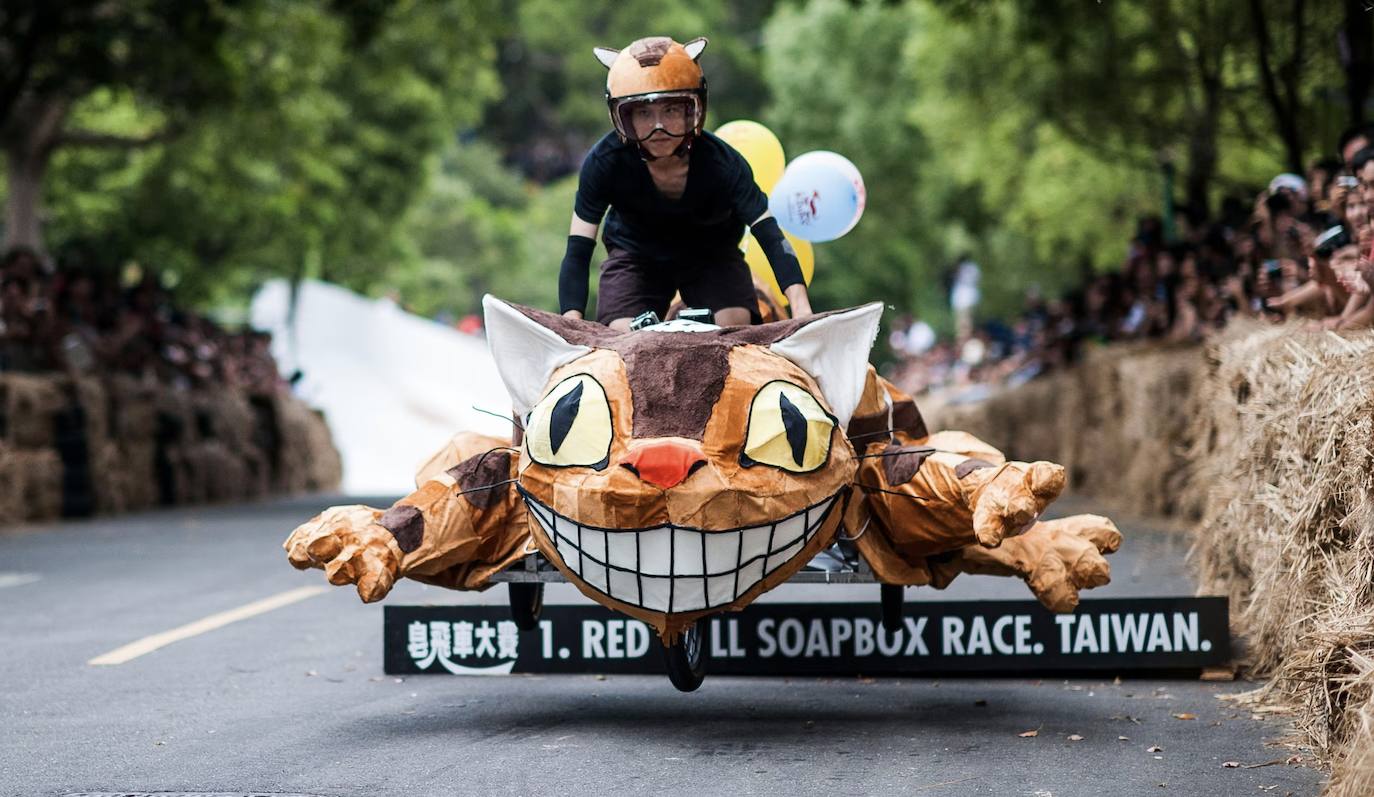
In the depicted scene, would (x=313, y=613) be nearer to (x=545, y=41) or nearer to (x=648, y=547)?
(x=648, y=547)

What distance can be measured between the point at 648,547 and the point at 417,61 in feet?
85.2

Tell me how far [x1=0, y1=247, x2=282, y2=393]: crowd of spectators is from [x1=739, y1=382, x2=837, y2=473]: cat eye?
14.5 meters

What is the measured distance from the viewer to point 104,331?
21453 millimetres

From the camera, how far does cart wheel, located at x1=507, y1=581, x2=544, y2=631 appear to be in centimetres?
704

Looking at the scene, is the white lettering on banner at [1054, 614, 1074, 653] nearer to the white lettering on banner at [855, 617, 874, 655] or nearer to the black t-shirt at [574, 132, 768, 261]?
the white lettering on banner at [855, 617, 874, 655]

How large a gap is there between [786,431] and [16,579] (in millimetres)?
8460

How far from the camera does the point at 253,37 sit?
22.8 metres

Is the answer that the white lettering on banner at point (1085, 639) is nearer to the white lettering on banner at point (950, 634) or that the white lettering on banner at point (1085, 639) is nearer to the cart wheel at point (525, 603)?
the white lettering on banner at point (950, 634)

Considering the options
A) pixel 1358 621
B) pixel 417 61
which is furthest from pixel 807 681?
pixel 417 61

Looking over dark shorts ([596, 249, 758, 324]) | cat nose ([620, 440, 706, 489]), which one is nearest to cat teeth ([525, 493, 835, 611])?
cat nose ([620, 440, 706, 489])

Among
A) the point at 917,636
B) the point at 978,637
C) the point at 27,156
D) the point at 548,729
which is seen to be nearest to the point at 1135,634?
the point at 978,637

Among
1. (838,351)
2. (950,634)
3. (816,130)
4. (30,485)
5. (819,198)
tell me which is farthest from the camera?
(816,130)

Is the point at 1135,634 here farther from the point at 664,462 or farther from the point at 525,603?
the point at 664,462

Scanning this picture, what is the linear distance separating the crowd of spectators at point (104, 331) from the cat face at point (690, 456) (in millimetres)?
14089
